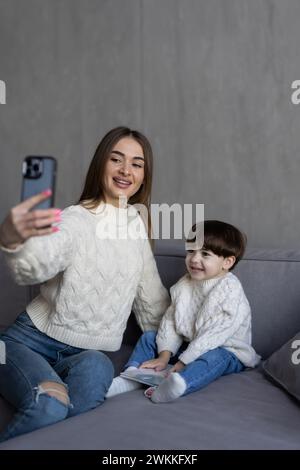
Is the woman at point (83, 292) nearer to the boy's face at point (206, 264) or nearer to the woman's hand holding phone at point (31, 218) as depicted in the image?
the woman's hand holding phone at point (31, 218)

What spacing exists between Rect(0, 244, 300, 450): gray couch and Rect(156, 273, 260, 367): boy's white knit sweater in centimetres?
9

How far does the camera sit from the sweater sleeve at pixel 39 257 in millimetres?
1306

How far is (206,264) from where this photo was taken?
5.72 ft

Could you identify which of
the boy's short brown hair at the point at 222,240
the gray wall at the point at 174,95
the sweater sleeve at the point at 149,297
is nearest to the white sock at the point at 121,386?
the sweater sleeve at the point at 149,297

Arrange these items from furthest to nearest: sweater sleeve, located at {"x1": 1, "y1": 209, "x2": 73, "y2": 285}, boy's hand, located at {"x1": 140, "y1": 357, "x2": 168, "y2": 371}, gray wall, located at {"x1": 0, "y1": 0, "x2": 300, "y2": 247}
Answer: gray wall, located at {"x1": 0, "y1": 0, "x2": 300, "y2": 247} → boy's hand, located at {"x1": 140, "y1": 357, "x2": 168, "y2": 371} → sweater sleeve, located at {"x1": 1, "y1": 209, "x2": 73, "y2": 285}

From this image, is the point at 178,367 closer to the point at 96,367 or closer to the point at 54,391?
the point at 96,367

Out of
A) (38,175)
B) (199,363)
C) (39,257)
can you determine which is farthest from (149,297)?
(38,175)

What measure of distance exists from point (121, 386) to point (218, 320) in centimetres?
32

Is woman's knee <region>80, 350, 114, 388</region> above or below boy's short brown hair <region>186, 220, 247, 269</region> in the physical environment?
below

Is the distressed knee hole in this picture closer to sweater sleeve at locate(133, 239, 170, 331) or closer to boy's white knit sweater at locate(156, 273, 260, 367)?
boy's white knit sweater at locate(156, 273, 260, 367)

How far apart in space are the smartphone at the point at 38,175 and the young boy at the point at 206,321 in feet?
2.07

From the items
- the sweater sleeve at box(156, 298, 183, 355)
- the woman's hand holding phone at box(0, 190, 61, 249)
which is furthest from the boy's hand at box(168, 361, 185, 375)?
the woman's hand holding phone at box(0, 190, 61, 249)

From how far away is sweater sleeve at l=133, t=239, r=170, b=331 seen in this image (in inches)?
73.1
